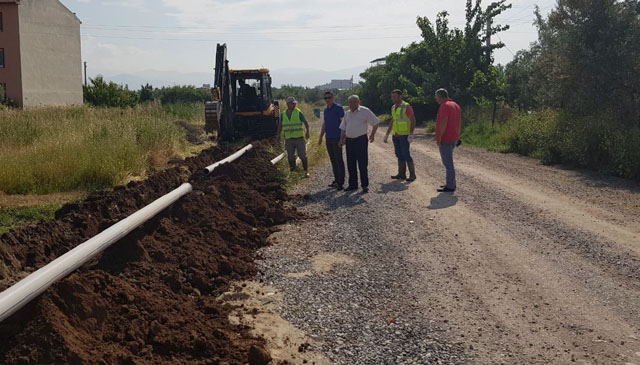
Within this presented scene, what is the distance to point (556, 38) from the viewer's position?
23.9 m

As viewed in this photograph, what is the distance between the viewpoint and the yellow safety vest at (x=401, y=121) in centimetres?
1432

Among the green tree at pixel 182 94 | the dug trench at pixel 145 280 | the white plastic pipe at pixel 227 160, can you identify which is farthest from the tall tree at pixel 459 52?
the green tree at pixel 182 94

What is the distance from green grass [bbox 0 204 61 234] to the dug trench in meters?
0.82

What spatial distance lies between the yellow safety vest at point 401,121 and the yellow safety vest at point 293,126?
2.06 metres

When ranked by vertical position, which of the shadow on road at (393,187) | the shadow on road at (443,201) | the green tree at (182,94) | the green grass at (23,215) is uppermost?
the shadow on road at (443,201)

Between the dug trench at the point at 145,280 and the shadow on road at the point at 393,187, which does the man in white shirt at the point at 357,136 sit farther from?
the dug trench at the point at 145,280

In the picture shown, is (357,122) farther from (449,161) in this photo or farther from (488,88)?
(488,88)

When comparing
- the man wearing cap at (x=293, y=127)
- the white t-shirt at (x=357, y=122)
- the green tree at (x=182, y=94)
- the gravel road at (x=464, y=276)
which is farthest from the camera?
the green tree at (x=182, y=94)

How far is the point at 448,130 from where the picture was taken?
12.9 metres

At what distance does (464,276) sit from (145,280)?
3.24m

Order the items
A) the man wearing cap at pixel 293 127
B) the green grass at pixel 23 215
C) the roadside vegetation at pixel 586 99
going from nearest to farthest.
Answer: the green grass at pixel 23 215, the man wearing cap at pixel 293 127, the roadside vegetation at pixel 586 99

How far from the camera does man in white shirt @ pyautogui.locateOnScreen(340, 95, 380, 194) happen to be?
42.8 feet

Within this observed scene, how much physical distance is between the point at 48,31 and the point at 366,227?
5221 cm

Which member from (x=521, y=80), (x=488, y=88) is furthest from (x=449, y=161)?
(x=521, y=80)
